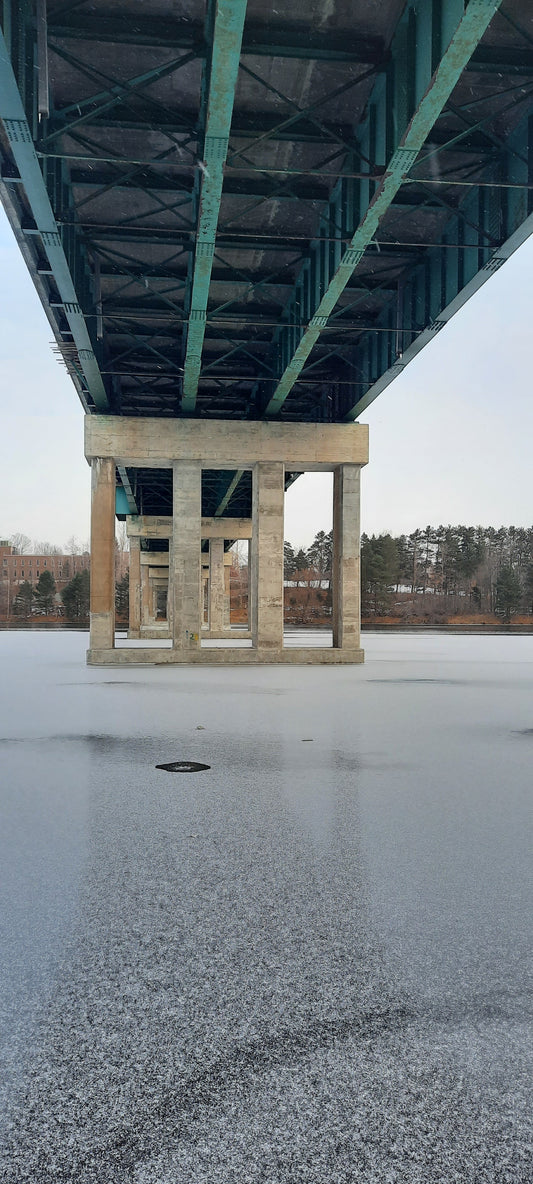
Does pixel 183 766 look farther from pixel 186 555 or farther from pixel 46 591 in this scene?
pixel 46 591

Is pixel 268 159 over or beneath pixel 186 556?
over

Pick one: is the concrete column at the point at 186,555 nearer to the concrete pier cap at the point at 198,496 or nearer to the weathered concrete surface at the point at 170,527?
the concrete pier cap at the point at 198,496

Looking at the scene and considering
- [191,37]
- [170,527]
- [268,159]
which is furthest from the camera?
[170,527]

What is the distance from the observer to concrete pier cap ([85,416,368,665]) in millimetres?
30484

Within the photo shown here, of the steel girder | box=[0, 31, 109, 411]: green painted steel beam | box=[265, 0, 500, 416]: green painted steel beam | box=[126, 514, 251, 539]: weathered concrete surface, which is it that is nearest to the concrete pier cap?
the steel girder

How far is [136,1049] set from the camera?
3.33 meters

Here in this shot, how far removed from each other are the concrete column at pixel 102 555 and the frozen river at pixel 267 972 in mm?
20844

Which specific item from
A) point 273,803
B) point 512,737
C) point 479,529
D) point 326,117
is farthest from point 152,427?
point 479,529

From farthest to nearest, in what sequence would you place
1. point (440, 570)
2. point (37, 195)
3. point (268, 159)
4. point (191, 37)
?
point (440, 570)
point (268, 159)
point (37, 195)
point (191, 37)

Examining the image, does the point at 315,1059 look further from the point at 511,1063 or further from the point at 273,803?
the point at 273,803

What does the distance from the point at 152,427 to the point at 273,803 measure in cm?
2444

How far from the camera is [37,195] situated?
1471cm

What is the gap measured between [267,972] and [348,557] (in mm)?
29004

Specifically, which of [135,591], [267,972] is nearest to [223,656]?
[267,972]
